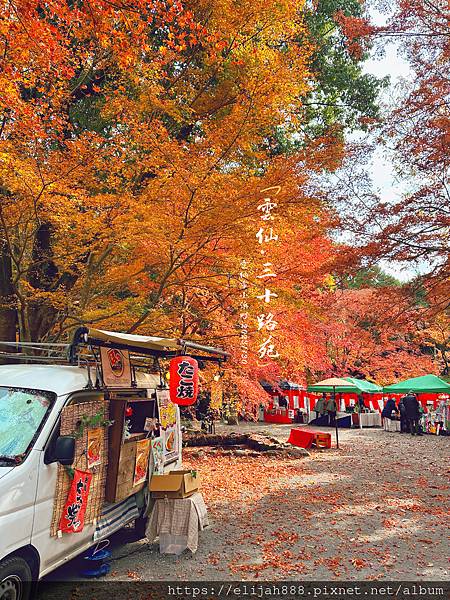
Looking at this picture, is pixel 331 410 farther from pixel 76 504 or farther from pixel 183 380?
pixel 76 504

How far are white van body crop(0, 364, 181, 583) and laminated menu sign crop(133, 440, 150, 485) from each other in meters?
1.12

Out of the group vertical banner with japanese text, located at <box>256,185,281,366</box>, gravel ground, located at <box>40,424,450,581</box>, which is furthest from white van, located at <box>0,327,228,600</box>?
vertical banner with japanese text, located at <box>256,185,281,366</box>

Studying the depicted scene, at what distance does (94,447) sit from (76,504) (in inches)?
26.4

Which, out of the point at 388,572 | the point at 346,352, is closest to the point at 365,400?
the point at 346,352

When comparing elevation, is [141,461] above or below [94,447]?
below

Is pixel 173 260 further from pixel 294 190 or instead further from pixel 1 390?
pixel 1 390

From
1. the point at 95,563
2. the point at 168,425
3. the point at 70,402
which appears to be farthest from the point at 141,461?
the point at 70,402

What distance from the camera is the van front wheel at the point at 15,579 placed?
11.3 feet

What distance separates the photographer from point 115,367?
220 inches

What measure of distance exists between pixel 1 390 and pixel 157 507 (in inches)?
94.0

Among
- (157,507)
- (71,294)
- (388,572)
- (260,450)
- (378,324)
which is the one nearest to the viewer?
(388,572)

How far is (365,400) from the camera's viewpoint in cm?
2747

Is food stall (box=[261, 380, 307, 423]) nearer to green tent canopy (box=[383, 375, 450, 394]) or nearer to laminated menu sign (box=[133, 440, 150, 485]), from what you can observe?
green tent canopy (box=[383, 375, 450, 394])

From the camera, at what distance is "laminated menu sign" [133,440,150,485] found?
5797mm
